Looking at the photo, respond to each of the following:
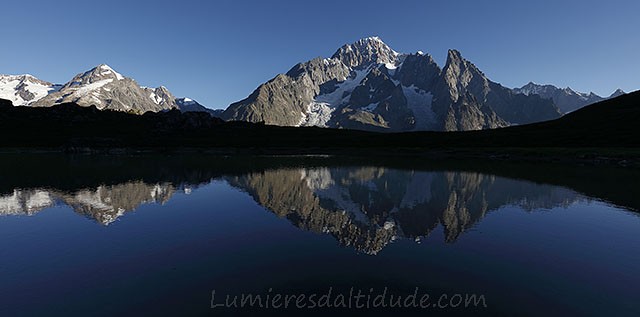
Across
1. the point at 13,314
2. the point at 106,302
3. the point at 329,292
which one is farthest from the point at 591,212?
the point at 13,314

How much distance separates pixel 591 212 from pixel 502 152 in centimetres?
9427

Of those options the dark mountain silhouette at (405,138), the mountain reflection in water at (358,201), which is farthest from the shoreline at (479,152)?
the mountain reflection in water at (358,201)

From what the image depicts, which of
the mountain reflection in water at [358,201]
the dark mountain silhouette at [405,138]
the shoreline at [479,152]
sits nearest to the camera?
the mountain reflection in water at [358,201]

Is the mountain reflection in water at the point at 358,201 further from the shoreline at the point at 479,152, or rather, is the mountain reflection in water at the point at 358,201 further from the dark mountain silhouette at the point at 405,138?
the dark mountain silhouette at the point at 405,138

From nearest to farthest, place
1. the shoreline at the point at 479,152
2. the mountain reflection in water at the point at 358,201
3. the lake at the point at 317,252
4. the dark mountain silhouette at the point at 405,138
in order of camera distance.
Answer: the lake at the point at 317,252, the mountain reflection in water at the point at 358,201, the shoreline at the point at 479,152, the dark mountain silhouette at the point at 405,138

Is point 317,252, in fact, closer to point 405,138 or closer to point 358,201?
point 358,201

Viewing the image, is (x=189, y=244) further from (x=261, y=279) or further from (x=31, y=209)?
(x=31, y=209)

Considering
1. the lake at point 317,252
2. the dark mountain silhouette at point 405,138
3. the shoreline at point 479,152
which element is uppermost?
the dark mountain silhouette at point 405,138

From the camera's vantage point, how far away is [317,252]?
20984 mm

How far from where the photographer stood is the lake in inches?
568

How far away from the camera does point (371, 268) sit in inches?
725

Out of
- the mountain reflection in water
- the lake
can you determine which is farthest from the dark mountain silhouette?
the lake

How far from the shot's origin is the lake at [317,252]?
14422 millimetres

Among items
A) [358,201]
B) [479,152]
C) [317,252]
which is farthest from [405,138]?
[317,252]
